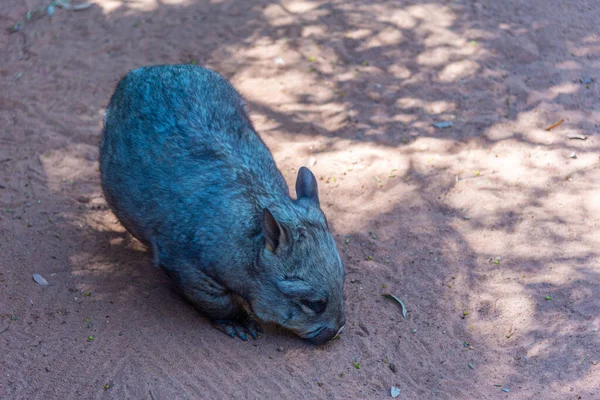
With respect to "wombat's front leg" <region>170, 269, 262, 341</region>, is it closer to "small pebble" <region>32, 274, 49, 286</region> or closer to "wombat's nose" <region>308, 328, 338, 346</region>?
"wombat's nose" <region>308, 328, 338, 346</region>

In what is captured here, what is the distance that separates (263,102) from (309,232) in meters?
3.62

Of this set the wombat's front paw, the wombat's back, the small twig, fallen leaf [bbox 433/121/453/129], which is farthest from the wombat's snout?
the small twig

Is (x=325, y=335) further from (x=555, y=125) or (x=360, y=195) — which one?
(x=555, y=125)

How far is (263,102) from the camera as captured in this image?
7.77 metres

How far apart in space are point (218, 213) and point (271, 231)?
50cm

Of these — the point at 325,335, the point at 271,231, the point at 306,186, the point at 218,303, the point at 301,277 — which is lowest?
the point at 325,335

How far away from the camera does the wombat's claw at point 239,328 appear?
4887 mm

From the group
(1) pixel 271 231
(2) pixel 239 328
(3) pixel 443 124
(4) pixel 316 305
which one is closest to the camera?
(1) pixel 271 231

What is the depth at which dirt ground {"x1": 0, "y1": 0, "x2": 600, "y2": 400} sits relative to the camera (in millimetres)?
4555

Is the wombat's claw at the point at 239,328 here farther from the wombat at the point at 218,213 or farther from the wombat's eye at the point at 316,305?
the wombat's eye at the point at 316,305

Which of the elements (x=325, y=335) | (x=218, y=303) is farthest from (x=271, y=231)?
(x=325, y=335)

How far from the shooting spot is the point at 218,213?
4.62m

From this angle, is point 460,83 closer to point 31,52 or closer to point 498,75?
point 498,75

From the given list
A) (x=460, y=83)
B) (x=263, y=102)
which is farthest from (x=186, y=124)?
(x=460, y=83)
